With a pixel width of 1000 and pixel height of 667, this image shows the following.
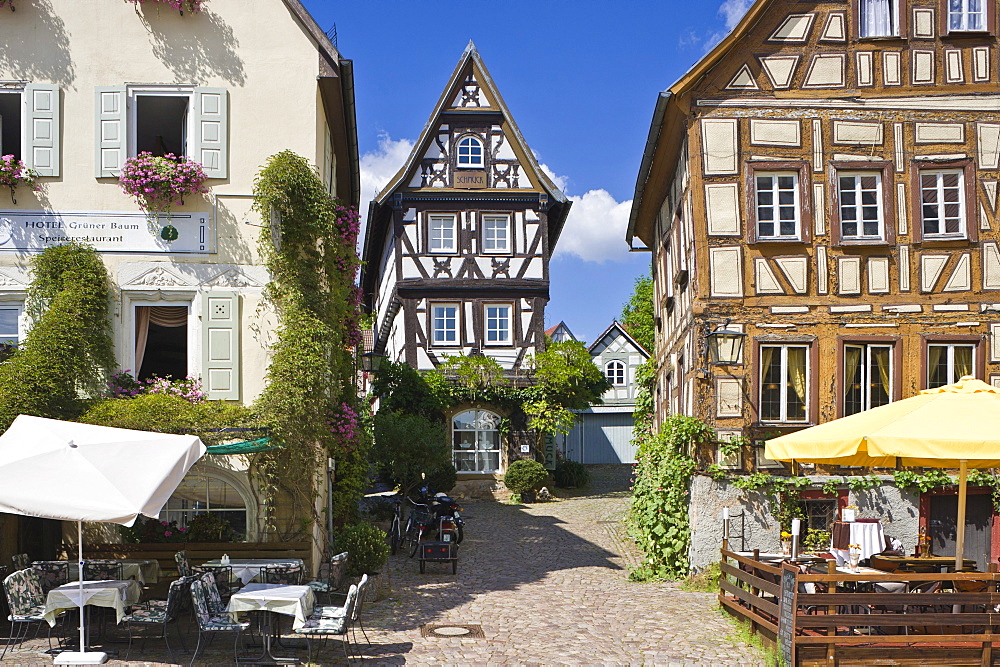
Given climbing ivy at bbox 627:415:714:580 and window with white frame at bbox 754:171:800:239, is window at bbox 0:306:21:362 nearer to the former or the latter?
climbing ivy at bbox 627:415:714:580

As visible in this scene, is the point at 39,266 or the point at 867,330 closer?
the point at 39,266

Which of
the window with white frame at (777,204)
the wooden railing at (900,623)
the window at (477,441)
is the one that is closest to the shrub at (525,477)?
the window at (477,441)

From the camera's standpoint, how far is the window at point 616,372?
40.7 meters

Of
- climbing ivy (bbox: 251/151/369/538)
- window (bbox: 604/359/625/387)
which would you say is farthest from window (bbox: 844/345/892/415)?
window (bbox: 604/359/625/387)

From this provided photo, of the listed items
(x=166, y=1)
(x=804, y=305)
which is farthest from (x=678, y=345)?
(x=166, y=1)

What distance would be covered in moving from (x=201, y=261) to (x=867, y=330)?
378 inches

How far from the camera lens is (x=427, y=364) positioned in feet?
89.5

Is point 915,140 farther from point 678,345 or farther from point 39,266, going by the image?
point 39,266

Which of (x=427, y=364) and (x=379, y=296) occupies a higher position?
(x=379, y=296)

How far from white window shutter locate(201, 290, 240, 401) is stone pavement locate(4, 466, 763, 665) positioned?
135 inches

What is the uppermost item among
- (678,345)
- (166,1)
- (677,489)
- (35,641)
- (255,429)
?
(166,1)

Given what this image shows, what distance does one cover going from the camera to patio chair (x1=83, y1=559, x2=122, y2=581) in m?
10.5

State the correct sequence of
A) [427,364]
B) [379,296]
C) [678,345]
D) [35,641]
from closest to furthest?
[35,641], [678,345], [427,364], [379,296]

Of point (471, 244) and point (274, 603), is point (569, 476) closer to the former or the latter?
point (471, 244)
